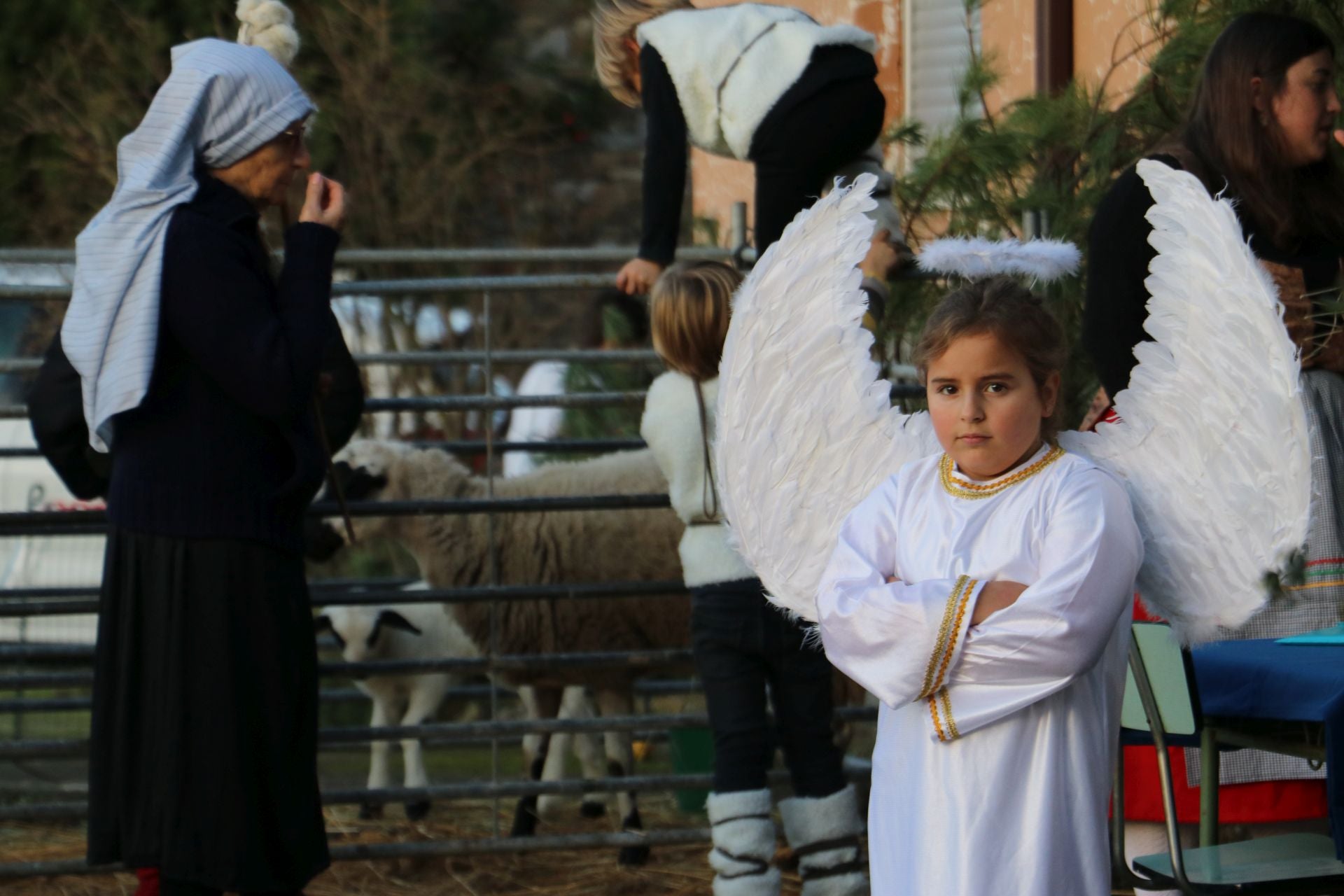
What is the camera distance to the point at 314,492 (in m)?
3.78

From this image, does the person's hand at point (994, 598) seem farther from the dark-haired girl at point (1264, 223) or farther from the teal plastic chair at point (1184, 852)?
the dark-haired girl at point (1264, 223)

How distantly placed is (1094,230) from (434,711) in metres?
3.46

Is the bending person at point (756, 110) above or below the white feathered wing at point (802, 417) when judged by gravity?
above

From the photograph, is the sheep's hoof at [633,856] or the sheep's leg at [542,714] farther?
the sheep's leg at [542,714]

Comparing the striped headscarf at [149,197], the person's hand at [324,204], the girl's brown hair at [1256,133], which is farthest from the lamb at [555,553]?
the girl's brown hair at [1256,133]

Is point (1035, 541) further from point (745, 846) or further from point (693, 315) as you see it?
point (745, 846)

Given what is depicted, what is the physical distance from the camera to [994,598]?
254 cm

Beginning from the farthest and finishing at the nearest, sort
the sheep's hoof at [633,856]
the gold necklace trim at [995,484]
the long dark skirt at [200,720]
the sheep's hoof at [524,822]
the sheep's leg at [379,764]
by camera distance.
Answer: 1. the sheep's leg at [379,764]
2. the sheep's hoof at [524,822]
3. the sheep's hoof at [633,856]
4. the long dark skirt at [200,720]
5. the gold necklace trim at [995,484]

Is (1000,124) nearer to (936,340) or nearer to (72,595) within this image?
(936,340)

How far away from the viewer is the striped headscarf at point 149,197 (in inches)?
139

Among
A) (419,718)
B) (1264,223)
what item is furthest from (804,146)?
(419,718)

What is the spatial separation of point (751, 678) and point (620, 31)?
67.5 inches

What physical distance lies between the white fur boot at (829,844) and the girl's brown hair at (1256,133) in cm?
168

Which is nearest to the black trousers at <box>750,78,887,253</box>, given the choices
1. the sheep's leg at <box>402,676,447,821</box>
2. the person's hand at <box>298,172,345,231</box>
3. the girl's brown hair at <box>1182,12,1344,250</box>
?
the girl's brown hair at <box>1182,12,1344,250</box>
